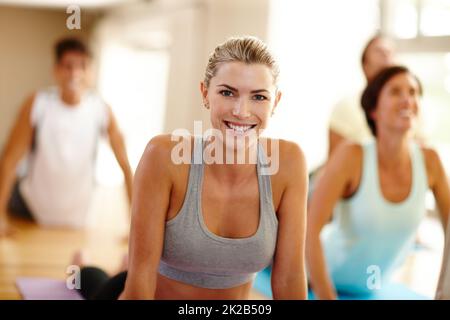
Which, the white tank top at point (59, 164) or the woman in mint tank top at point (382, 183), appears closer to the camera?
the woman in mint tank top at point (382, 183)

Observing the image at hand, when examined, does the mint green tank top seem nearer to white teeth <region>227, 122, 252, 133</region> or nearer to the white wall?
the white wall

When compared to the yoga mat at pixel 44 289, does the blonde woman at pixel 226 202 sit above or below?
above

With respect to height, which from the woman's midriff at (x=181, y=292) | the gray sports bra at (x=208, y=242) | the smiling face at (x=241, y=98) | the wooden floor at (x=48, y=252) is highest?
the smiling face at (x=241, y=98)

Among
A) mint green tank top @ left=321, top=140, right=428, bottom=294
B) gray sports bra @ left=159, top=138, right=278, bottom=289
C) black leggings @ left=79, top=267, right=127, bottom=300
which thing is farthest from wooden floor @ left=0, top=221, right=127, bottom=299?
gray sports bra @ left=159, top=138, right=278, bottom=289

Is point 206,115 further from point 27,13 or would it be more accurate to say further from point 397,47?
point 27,13

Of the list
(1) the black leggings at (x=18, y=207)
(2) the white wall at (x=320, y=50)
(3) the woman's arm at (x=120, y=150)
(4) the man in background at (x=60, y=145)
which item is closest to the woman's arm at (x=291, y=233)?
(3) the woman's arm at (x=120, y=150)

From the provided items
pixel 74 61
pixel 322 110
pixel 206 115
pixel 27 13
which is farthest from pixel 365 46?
pixel 27 13

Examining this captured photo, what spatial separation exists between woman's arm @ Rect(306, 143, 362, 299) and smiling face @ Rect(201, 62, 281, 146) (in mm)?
544

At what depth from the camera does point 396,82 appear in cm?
179

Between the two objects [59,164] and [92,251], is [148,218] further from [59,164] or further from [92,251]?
[59,164]

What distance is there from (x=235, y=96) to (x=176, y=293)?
0.37m

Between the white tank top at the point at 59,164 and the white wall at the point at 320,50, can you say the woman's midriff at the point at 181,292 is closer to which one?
the white wall at the point at 320,50

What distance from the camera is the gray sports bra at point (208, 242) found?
1.14 m

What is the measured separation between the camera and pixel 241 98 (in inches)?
42.2
